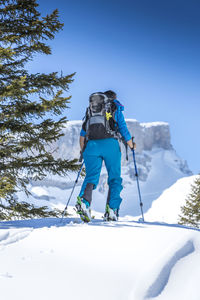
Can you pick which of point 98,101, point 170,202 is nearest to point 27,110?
point 98,101

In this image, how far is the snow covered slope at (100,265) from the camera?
1.63m

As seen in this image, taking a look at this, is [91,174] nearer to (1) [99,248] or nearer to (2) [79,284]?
(1) [99,248]

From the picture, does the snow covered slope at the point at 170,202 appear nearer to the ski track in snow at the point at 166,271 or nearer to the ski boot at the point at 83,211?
the ski boot at the point at 83,211

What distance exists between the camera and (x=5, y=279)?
170 centimetres

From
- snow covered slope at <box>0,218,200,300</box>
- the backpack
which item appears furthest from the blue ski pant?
snow covered slope at <box>0,218,200,300</box>

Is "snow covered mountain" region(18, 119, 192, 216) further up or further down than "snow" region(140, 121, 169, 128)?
further down

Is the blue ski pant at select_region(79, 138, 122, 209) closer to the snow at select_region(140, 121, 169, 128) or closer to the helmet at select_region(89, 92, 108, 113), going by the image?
the helmet at select_region(89, 92, 108, 113)

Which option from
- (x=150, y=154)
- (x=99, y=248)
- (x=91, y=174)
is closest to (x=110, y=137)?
(x=91, y=174)

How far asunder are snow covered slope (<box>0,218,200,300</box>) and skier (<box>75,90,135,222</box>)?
153 cm

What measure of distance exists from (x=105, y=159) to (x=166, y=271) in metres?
2.65

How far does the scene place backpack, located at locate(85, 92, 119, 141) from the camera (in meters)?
4.38

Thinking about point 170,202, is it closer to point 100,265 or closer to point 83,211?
point 83,211

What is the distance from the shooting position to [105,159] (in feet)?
14.5

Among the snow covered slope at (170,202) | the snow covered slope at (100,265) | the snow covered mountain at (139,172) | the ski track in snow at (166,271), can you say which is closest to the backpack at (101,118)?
the snow covered slope at (100,265)
